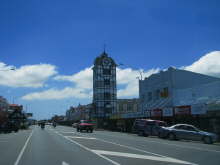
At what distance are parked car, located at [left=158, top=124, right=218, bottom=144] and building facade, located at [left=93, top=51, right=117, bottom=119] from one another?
2550 inches

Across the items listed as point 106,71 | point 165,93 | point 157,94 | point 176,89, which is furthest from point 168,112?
point 106,71

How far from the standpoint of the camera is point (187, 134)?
27.1 meters

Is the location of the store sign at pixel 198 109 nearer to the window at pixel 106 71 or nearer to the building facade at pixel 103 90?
the building facade at pixel 103 90

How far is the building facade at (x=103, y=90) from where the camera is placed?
94.1 m

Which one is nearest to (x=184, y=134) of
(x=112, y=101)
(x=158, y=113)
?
(x=158, y=113)

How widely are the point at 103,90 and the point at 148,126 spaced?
194 feet

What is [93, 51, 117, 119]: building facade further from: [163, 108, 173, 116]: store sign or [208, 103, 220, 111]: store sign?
[208, 103, 220, 111]: store sign

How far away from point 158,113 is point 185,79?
7.68 meters

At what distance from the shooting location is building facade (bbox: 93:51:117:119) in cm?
9405

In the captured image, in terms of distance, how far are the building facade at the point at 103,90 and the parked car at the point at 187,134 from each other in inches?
2550

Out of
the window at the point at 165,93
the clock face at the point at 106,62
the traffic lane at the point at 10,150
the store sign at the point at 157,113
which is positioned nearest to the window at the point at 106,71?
the clock face at the point at 106,62

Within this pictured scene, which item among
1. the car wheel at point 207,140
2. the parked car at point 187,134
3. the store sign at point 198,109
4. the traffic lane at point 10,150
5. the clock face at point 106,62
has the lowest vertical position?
the traffic lane at point 10,150

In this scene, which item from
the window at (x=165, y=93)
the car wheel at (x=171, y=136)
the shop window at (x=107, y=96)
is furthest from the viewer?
the shop window at (x=107, y=96)

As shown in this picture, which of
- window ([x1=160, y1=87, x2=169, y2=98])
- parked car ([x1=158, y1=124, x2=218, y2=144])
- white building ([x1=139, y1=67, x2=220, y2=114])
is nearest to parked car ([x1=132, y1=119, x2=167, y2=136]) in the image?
parked car ([x1=158, y1=124, x2=218, y2=144])
